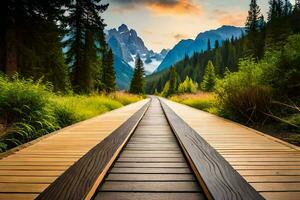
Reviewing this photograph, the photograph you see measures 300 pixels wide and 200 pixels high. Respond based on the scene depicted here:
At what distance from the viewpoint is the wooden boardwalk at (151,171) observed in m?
2.45

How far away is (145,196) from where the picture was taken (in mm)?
2471

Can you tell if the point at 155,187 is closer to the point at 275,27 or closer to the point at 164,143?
the point at 164,143

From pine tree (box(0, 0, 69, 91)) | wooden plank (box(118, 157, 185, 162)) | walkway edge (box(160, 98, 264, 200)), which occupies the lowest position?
wooden plank (box(118, 157, 185, 162))

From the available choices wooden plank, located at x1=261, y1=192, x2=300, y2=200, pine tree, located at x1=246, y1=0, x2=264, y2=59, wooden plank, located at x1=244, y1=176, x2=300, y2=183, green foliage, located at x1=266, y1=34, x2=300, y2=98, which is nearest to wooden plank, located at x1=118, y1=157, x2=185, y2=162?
wooden plank, located at x1=244, y1=176, x2=300, y2=183

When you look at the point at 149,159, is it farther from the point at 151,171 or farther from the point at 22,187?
the point at 22,187

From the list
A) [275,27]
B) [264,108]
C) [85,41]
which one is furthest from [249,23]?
[264,108]

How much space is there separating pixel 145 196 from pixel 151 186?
0.81 ft

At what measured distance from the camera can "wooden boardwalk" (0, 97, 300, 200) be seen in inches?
96.3

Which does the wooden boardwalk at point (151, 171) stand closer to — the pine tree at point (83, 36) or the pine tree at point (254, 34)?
the pine tree at point (83, 36)

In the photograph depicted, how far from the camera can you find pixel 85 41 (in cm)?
2180

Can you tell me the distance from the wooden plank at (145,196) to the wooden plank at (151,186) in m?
0.09

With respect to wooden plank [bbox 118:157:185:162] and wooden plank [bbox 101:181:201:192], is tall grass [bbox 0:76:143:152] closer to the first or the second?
wooden plank [bbox 118:157:185:162]

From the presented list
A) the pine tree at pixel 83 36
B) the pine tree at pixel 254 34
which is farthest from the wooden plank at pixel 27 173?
the pine tree at pixel 254 34

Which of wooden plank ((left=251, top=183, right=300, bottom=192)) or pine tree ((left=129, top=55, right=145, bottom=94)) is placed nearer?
wooden plank ((left=251, top=183, right=300, bottom=192))
